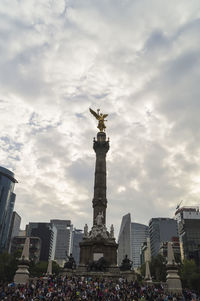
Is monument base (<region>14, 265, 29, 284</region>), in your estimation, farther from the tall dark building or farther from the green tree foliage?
the green tree foliage

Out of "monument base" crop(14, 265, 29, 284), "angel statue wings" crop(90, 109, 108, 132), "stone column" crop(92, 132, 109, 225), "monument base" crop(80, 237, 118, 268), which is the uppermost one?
"angel statue wings" crop(90, 109, 108, 132)

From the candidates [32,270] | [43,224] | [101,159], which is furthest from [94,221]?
[43,224]

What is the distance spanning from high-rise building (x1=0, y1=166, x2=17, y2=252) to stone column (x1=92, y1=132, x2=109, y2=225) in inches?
3108

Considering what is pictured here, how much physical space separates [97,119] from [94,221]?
25762 mm

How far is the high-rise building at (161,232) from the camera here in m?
139

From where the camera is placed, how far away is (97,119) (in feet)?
210

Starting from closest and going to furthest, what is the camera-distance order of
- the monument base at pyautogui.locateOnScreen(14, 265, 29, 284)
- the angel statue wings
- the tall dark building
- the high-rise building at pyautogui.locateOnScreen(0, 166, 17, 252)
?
1. the monument base at pyautogui.locateOnScreen(14, 265, 29, 284)
2. the tall dark building
3. the angel statue wings
4. the high-rise building at pyautogui.locateOnScreen(0, 166, 17, 252)

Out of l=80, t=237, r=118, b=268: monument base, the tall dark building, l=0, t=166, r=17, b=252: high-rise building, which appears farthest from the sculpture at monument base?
l=0, t=166, r=17, b=252: high-rise building

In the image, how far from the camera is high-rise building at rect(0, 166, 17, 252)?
120 m

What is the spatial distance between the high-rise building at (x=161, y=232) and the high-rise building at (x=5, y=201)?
76617mm

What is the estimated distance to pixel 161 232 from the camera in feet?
459

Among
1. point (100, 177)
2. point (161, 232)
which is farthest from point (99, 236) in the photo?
point (161, 232)

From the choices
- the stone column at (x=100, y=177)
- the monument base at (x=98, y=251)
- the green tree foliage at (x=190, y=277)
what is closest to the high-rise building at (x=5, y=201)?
the stone column at (x=100, y=177)

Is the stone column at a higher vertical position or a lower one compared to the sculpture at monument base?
higher
